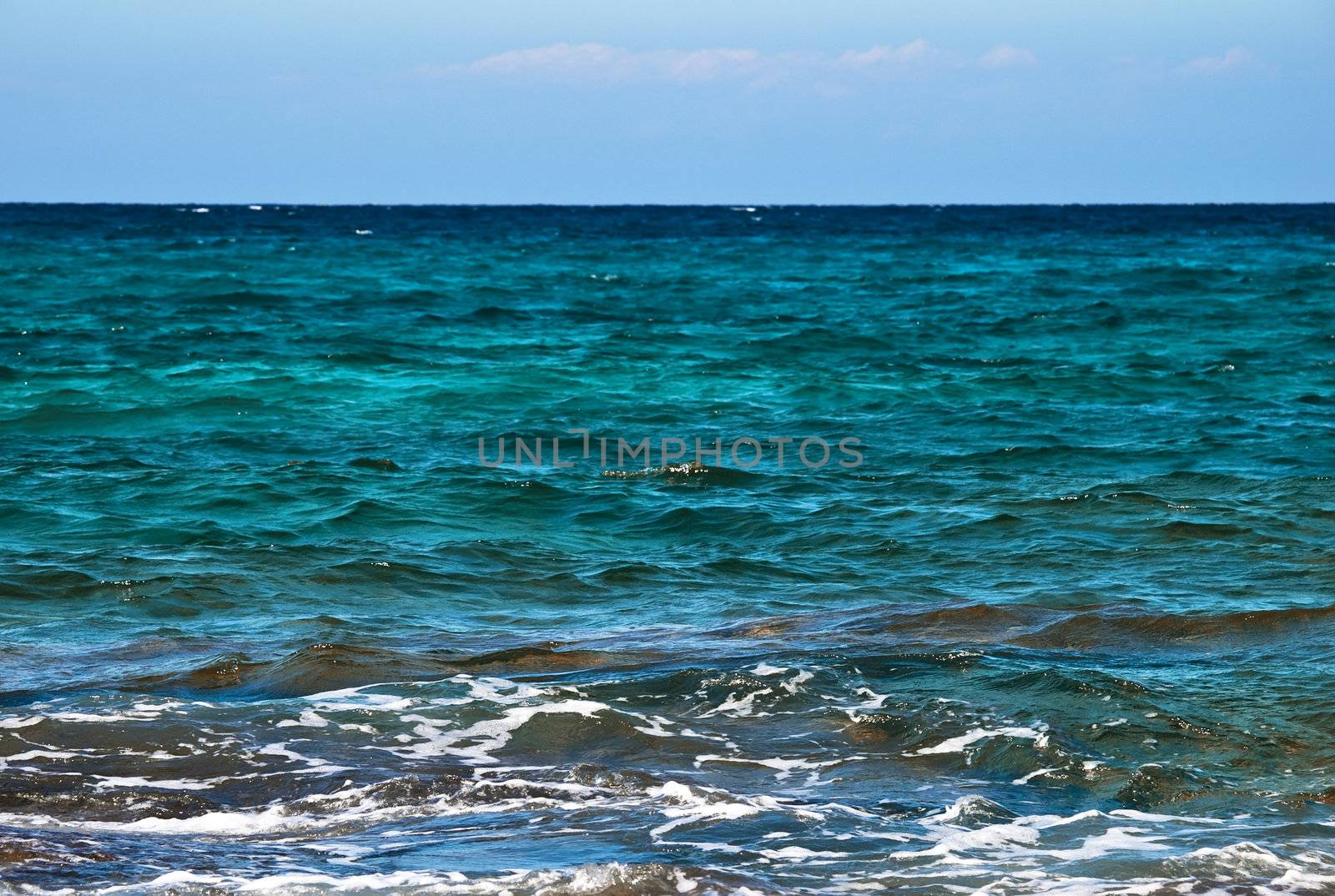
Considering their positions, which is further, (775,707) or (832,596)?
(832,596)

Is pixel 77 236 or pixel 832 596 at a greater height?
pixel 77 236

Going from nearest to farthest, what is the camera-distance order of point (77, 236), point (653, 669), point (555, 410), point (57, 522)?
point (653, 669) < point (57, 522) < point (555, 410) < point (77, 236)

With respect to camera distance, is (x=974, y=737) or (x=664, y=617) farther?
(x=664, y=617)

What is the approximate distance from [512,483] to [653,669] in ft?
16.8

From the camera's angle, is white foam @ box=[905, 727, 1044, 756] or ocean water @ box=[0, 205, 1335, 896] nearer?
ocean water @ box=[0, 205, 1335, 896]

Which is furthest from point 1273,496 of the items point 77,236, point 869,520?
point 77,236

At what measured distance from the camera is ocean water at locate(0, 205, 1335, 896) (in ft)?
17.4

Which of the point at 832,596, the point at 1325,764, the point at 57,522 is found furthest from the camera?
the point at 57,522

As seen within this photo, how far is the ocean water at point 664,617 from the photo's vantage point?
5.31m

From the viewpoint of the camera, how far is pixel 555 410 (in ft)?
53.5

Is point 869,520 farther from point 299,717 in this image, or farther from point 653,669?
point 299,717

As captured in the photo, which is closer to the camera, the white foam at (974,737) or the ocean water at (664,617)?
the ocean water at (664,617)

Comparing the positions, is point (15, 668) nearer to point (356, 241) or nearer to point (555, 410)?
point (555, 410)

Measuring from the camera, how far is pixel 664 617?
8805mm
